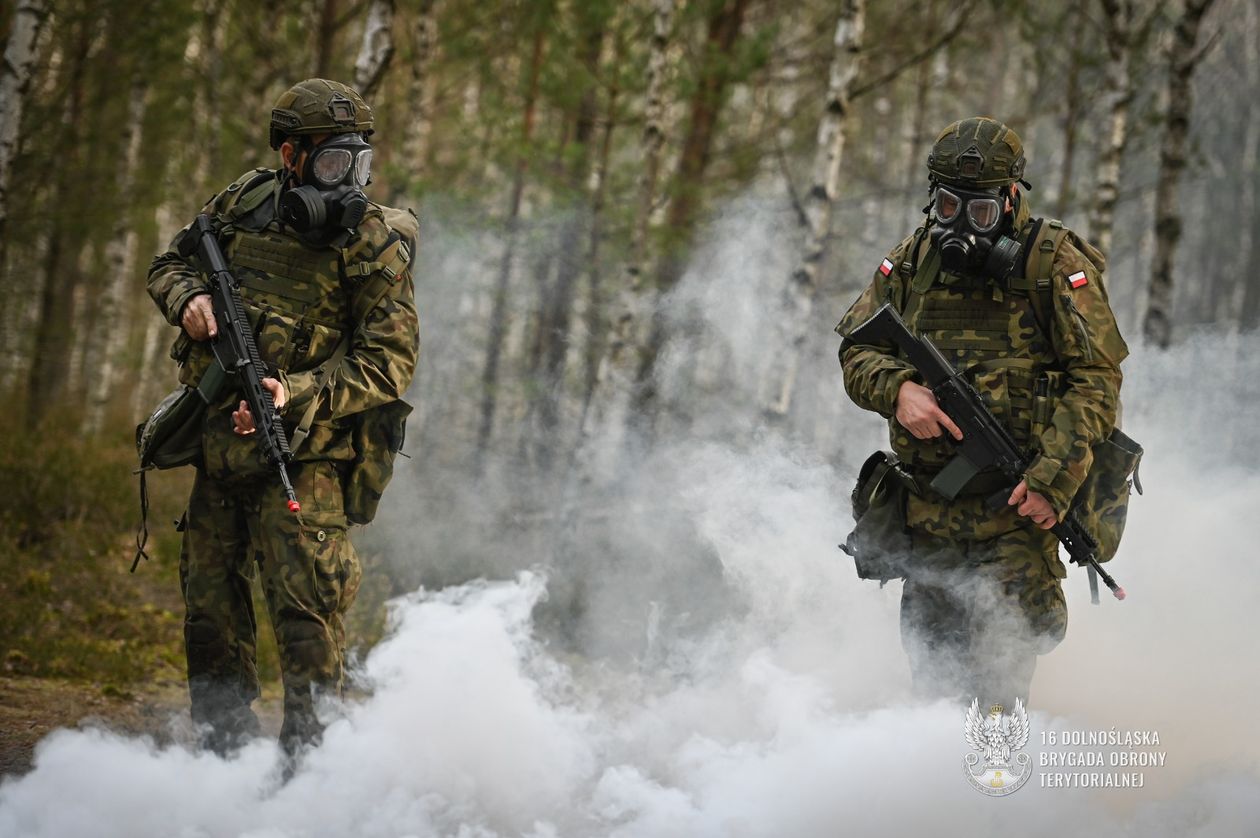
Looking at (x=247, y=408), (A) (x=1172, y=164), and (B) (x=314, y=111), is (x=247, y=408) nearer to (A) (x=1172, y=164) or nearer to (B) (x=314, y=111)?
(B) (x=314, y=111)

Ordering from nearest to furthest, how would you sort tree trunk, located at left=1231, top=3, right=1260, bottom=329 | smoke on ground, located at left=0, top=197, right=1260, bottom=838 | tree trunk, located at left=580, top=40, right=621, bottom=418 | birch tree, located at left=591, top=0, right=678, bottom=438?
smoke on ground, located at left=0, top=197, right=1260, bottom=838, birch tree, located at left=591, top=0, right=678, bottom=438, tree trunk, located at left=580, top=40, right=621, bottom=418, tree trunk, located at left=1231, top=3, right=1260, bottom=329

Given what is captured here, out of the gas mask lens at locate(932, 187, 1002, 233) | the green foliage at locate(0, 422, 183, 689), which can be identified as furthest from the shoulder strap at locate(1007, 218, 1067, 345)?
the green foliage at locate(0, 422, 183, 689)

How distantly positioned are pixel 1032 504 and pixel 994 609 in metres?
0.37

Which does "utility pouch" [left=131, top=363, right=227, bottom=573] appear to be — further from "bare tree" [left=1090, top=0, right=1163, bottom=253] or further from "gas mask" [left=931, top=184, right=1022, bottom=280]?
"bare tree" [left=1090, top=0, right=1163, bottom=253]

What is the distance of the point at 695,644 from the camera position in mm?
5598

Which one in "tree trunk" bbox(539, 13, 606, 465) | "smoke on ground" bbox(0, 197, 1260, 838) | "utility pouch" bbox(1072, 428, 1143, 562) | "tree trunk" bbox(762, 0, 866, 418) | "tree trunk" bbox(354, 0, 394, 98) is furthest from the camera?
"tree trunk" bbox(539, 13, 606, 465)

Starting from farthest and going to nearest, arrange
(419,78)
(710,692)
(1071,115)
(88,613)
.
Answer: (1071,115)
(419,78)
(88,613)
(710,692)

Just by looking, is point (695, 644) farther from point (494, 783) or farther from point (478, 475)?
point (478, 475)

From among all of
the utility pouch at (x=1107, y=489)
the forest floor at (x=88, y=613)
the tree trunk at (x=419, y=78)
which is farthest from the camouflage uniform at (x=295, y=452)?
the tree trunk at (x=419, y=78)

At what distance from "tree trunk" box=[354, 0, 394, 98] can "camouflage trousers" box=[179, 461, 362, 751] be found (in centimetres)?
481

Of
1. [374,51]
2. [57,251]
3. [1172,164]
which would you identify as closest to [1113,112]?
[1172,164]

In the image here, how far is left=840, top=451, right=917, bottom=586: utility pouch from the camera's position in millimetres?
4066

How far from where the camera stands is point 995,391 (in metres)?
3.87

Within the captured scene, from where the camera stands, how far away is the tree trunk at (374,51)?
7.97 m
